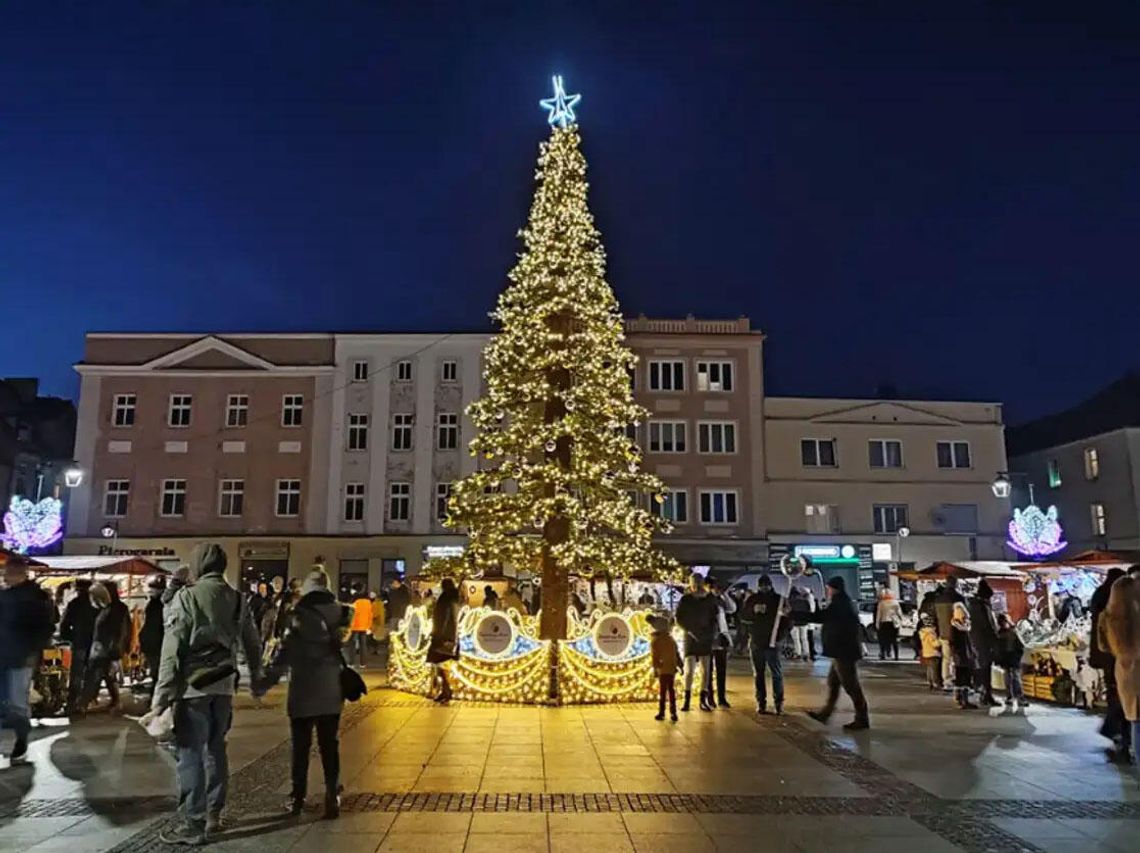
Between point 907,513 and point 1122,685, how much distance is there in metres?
34.9

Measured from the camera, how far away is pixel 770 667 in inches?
543

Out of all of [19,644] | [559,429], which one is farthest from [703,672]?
[19,644]

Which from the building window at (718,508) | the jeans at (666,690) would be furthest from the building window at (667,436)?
the jeans at (666,690)

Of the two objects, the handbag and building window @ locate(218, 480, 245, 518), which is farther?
building window @ locate(218, 480, 245, 518)

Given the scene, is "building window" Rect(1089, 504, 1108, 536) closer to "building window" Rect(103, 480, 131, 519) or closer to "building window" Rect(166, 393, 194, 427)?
"building window" Rect(166, 393, 194, 427)

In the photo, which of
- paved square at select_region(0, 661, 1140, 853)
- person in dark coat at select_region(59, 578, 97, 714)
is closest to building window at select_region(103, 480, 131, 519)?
person in dark coat at select_region(59, 578, 97, 714)

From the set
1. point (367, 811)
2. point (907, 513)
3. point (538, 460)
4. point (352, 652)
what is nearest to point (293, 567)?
point (352, 652)

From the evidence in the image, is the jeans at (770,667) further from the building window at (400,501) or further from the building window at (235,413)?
the building window at (235,413)

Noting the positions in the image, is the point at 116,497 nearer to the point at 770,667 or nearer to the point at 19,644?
the point at 19,644

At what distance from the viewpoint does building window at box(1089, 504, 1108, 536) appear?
140 feet

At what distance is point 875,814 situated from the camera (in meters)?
7.71

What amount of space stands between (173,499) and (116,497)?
237 cm

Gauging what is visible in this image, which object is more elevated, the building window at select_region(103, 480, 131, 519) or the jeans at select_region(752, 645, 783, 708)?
the building window at select_region(103, 480, 131, 519)

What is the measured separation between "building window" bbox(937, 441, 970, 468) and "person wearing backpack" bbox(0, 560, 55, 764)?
3904cm
